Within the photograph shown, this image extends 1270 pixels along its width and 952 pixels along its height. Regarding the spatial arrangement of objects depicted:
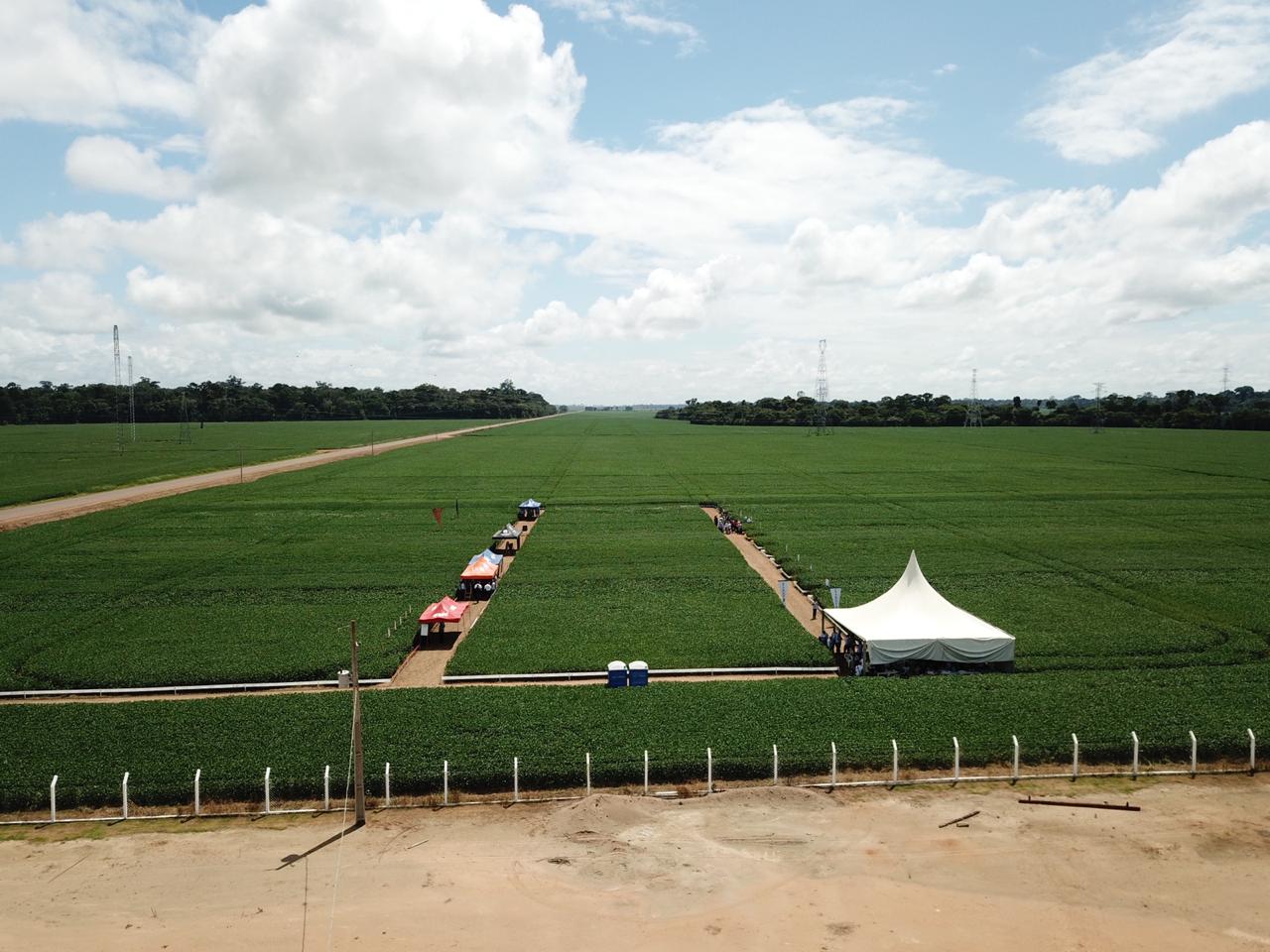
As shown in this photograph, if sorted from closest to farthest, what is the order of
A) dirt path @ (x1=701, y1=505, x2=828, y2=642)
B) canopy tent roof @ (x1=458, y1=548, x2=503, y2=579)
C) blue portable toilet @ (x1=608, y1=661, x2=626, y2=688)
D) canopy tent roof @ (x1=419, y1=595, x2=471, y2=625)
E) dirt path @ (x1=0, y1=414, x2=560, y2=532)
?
blue portable toilet @ (x1=608, y1=661, x2=626, y2=688) → canopy tent roof @ (x1=419, y1=595, x2=471, y2=625) → dirt path @ (x1=701, y1=505, x2=828, y2=642) → canopy tent roof @ (x1=458, y1=548, x2=503, y2=579) → dirt path @ (x1=0, y1=414, x2=560, y2=532)

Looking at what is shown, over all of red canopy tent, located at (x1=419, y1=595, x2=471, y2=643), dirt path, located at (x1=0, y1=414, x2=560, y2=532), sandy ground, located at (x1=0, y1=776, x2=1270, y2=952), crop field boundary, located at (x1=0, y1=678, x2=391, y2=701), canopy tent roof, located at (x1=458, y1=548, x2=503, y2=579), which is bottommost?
sandy ground, located at (x1=0, y1=776, x2=1270, y2=952)

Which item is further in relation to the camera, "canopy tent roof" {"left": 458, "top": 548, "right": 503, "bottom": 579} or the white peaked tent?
"canopy tent roof" {"left": 458, "top": 548, "right": 503, "bottom": 579}

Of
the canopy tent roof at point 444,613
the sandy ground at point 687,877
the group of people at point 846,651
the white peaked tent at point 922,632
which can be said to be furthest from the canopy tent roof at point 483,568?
the sandy ground at point 687,877

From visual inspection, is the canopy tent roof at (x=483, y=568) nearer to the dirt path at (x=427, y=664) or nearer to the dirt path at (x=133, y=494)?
the dirt path at (x=427, y=664)

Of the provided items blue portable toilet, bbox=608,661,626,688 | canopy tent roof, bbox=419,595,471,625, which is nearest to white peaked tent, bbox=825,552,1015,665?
blue portable toilet, bbox=608,661,626,688

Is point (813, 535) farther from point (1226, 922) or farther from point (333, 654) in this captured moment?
point (1226, 922)

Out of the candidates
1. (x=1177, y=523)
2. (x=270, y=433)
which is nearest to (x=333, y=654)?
(x=1177, y=523)

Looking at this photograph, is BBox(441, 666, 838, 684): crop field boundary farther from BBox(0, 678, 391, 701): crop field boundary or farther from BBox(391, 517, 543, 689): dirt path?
BBox(0, 678, 391, 701): crop field boundary

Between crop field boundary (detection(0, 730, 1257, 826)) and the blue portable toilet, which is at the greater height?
the blue portable toilet
